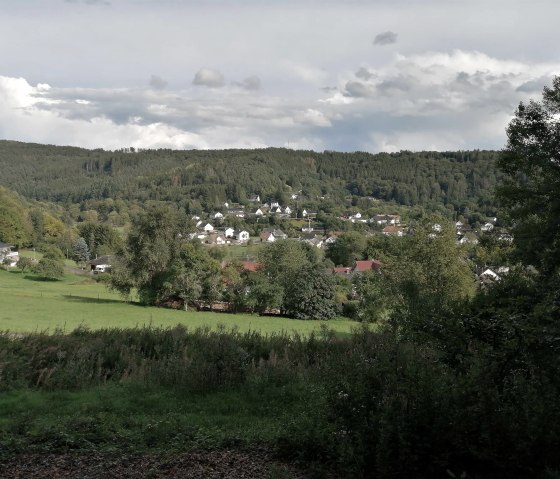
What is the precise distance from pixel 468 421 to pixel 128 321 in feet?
108

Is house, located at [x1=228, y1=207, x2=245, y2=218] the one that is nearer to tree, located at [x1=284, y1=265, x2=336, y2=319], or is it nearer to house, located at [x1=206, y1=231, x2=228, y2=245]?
house, located at [x1=206, y1=231, x2=228, y2=245]

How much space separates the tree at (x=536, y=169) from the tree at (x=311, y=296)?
29.5 meters

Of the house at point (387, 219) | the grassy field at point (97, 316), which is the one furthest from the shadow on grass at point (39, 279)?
the house at point (387, 219)

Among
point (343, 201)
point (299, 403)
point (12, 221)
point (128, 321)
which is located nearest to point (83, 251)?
point (12, 221)

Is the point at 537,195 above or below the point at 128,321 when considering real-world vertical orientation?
above

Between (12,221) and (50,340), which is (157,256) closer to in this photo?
(50,340)

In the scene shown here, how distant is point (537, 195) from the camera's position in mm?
16234

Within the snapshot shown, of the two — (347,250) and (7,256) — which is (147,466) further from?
(347,250)

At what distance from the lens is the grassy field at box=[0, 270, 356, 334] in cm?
3180

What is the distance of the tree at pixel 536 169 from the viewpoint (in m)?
14.5

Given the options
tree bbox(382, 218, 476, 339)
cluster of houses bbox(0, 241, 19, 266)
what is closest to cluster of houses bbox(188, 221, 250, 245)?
cluster of houses bbox(0, 241, 19, 266)

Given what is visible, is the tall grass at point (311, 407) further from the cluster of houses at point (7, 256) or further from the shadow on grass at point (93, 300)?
the cluster of houses at point (7, 256)

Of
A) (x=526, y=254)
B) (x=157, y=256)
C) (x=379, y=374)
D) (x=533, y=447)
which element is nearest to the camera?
(x=533, y=447)

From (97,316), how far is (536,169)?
31045 millimetres
